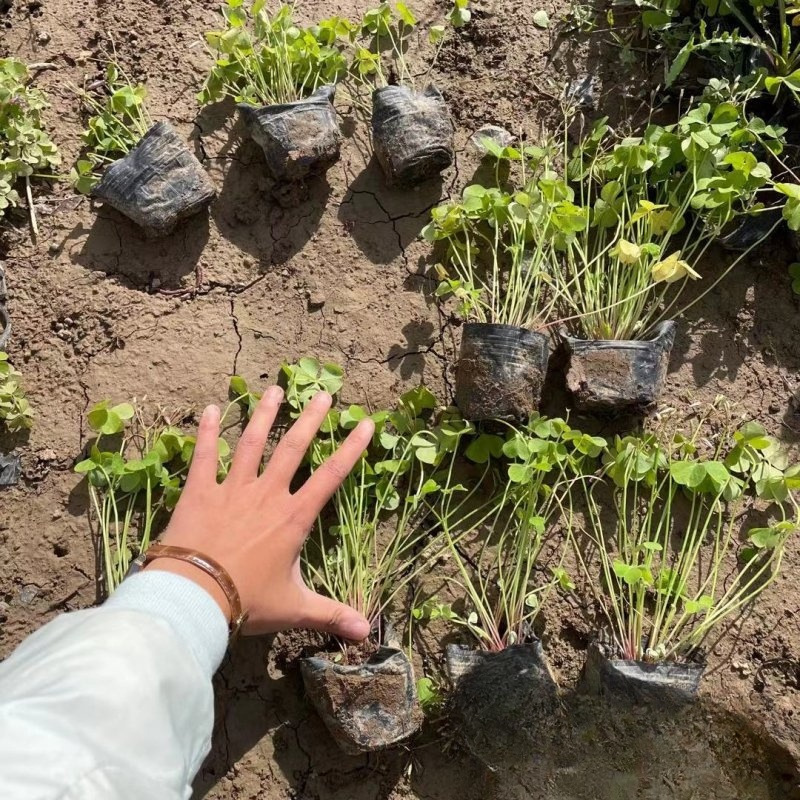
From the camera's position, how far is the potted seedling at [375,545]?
2002mm

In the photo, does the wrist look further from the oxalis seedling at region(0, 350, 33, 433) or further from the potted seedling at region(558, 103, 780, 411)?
the potted seedling at region(558, 103, 780, 411)

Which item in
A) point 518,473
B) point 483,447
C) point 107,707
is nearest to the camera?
point 107,707

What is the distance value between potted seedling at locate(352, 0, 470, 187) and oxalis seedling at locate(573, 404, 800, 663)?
45.0 inches

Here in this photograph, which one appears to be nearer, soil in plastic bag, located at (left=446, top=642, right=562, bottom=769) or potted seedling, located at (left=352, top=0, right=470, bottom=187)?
soil in plastic bag, located at (left=446, top=642, right=562, bottom=769)

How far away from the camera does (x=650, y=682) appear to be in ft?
6.58

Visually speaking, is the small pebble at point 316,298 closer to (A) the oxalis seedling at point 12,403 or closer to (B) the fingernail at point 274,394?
(B) the fingernail at point 274,394

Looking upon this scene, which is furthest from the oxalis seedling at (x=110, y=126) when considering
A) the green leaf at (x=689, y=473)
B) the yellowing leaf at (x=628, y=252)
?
the green leaf at (x=689, y=473)

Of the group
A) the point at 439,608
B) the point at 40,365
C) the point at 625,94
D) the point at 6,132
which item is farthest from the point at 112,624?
the point at 625,94

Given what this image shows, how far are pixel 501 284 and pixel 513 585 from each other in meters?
1.00

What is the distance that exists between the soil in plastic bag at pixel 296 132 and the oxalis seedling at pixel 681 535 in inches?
53.8

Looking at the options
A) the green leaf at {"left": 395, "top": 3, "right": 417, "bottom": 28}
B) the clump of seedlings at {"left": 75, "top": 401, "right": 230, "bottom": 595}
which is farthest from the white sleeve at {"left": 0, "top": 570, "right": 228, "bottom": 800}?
the green leaf at {"left": 395, "top": 3, "right": 417, "bottom": 28}

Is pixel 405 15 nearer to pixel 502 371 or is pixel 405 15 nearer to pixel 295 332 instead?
pixel 295 332

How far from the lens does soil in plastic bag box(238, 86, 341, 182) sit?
7.59 ft

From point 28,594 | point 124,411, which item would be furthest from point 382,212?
point 28,594
